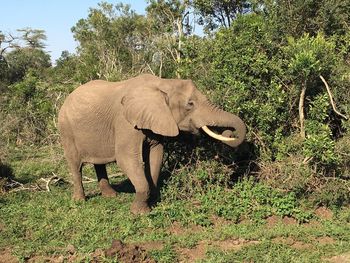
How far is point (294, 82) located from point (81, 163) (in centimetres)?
413

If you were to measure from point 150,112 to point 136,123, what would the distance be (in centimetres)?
31

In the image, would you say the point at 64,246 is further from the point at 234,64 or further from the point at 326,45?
the point at 326,45

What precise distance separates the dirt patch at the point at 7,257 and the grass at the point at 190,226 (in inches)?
1.6

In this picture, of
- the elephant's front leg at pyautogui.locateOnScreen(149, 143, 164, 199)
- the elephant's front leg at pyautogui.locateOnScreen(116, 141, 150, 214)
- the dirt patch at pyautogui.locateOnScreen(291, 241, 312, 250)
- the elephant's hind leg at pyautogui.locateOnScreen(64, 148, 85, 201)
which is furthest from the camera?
the elephant's hind leg at pyautogui.locateOnScreen(64, 148, 85, 201)

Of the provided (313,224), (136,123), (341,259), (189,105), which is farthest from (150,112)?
(341,259)

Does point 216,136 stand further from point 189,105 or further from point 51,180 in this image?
point 51,180

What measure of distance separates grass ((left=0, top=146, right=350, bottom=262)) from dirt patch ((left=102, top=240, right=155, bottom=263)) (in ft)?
0.30

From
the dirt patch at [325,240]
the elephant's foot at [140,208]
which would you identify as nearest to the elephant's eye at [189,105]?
the elephant's foot at [140,208]

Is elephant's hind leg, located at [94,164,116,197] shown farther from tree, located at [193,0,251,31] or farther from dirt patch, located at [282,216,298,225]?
tree, located at [193,0,251,31]

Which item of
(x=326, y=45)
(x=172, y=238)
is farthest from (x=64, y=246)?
(x=326, y=45)

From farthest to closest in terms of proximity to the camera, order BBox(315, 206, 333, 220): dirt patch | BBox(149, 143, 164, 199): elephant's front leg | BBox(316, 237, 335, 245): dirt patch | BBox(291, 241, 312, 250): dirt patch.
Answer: BBox(149, 143, 164, 199): elephant's front leg < BBox(315, 206, 333, 220): dirt patch < BBox(316, 237, 335, 245): dirt patch < BBox(291, 241, 312, 250): dirt patch

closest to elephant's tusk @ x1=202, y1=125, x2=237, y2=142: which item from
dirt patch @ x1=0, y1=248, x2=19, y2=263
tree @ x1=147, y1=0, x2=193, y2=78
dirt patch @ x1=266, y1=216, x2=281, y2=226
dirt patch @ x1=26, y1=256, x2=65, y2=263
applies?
dirt patch @ x1=266, y1=216, x2=281, y2=226

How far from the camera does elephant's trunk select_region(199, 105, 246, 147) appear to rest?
7477 mm

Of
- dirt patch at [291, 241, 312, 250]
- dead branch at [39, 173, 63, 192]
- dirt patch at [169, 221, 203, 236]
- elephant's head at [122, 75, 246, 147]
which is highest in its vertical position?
elephant's head at [122, 75, 246, 147]
